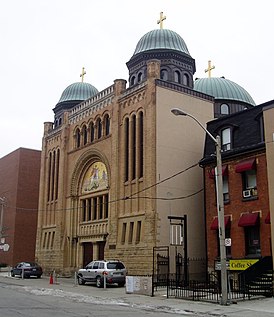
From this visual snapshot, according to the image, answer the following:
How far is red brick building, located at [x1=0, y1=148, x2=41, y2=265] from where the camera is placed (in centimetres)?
5025

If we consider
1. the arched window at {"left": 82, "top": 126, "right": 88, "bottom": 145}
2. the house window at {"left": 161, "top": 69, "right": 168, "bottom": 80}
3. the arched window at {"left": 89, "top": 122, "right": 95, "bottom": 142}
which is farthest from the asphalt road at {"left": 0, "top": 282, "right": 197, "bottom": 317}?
A: the house window at {"left": 161, "top": 69, "right": 168, "bottom": 80}

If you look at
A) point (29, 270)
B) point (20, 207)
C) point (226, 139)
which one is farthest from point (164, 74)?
point (20, 207)

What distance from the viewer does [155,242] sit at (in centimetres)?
2923

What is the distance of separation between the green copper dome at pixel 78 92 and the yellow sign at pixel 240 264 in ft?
90.7

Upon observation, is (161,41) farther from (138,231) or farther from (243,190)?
(243,190)

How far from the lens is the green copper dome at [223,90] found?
4303 centimetres

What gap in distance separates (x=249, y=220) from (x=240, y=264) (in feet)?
8.26

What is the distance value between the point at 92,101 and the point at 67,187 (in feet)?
26.9

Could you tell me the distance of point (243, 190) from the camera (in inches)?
1032

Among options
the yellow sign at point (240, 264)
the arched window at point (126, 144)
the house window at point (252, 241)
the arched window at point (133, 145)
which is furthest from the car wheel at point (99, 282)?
the house window at point (252, 241)

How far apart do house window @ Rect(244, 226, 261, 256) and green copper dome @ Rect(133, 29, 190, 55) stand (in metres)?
19.1

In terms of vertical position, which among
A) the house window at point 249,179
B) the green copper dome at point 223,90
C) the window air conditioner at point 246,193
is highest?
the green copper dome at point 223,90

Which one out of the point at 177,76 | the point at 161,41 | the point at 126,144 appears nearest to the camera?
the point at 126,144

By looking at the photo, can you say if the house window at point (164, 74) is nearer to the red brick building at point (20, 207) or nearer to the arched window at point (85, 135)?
the arched window at point (85, 135)
